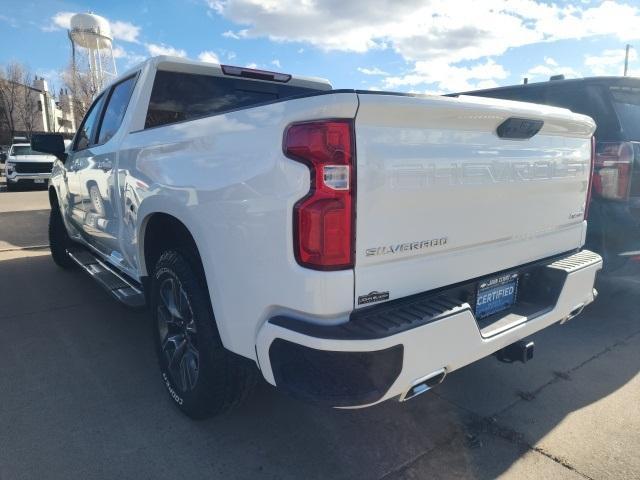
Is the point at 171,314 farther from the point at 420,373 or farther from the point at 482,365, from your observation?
the point at 482,365

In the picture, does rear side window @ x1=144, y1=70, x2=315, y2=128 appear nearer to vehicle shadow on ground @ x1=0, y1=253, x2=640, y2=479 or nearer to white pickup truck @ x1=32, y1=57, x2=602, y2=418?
white pickup truck @ x1=32, y1=57, x2=602, y2=418

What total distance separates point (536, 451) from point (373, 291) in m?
1.35

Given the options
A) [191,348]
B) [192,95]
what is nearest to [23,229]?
[192,95]

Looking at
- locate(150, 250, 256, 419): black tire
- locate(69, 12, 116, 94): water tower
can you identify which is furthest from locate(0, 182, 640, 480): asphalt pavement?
locate(69, 12, 116, 94): water tower

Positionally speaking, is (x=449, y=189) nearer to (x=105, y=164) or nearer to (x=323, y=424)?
(x=323, y=424)

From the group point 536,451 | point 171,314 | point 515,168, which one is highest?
point 515,168

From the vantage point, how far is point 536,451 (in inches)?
95.0

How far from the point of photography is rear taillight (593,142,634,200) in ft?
11.8

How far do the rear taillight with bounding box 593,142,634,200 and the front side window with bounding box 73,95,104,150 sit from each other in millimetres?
4270

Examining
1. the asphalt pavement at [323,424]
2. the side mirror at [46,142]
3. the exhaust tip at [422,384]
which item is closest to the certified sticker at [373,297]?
the exhaust tip at [422,384]

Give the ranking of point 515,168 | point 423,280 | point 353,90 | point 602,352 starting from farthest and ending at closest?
1. point 602,352
2. point 515,168
3. point 423,280
4. point 353,90

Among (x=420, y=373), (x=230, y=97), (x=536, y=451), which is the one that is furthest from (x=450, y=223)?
(x=230, y=97)

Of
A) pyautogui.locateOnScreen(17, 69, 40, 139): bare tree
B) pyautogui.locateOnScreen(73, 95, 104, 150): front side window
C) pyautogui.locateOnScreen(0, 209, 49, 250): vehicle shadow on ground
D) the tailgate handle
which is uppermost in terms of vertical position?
pyautogui.locateOnScreen(17, 69, 40, 139): bare tree

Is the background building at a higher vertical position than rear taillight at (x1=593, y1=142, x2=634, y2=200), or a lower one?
higher
